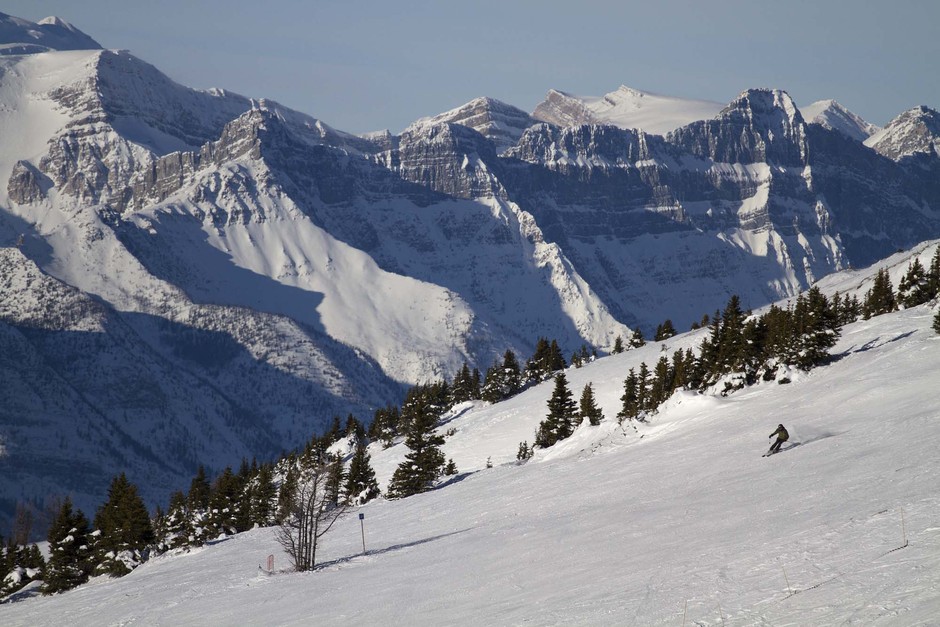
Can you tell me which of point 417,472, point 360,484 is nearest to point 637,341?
point 360,484

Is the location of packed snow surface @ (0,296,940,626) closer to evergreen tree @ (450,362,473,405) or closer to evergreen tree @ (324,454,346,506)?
evergreen tree @ (324,454,346,506)

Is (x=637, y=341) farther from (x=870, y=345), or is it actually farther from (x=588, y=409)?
(x=870, y=345)

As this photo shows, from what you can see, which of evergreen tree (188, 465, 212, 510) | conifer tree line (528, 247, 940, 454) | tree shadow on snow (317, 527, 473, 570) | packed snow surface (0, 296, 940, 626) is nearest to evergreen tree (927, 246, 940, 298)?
conifer tree line (528, 247, 940, 454)

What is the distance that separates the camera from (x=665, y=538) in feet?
92.3

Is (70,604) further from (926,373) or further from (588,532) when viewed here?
(926,373)

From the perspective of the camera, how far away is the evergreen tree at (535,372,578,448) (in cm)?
7238

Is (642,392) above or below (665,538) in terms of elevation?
above

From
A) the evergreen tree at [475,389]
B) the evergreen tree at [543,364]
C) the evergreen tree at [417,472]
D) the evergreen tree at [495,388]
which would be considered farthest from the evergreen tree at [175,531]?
the evergreen tree at [543,364]

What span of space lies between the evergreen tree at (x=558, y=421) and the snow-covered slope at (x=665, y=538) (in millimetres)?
9758

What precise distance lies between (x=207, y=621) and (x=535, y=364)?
97.6m

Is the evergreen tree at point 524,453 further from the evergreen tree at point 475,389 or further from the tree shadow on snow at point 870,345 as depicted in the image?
the evergreen tree at point 475,389

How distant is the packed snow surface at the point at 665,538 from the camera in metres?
20.8

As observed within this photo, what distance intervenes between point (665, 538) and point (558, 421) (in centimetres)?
4491

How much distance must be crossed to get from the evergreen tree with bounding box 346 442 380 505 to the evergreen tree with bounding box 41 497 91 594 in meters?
16.6
